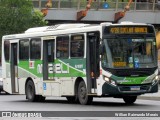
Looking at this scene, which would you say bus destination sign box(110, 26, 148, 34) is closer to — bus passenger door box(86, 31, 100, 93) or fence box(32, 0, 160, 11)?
bus passenger door box(86, 31, 100, 93)

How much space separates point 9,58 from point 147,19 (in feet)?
126

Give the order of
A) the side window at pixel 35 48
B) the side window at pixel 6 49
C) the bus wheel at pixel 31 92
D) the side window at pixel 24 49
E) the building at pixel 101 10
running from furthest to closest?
1. the building at pixel 101 10
2. the side window at pixel 6 49
3. the side window at pixel 24 49
4. the bus wheel at pixel 31 92
5. the side window at pixel 35 48

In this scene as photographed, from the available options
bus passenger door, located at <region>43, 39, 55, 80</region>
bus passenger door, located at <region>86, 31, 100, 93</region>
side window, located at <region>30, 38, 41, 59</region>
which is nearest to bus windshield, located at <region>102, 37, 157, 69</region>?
bus passenger door, located at <region>86, 31, 100, 93</region>

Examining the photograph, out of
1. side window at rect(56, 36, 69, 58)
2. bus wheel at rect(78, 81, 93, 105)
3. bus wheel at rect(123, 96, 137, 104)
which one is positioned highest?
side window at rect(56, 36, 69, 58)

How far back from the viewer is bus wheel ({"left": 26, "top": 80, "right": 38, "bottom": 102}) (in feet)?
93.7

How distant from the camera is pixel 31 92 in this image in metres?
28.8

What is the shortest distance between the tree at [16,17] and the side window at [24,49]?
20968 millimetres

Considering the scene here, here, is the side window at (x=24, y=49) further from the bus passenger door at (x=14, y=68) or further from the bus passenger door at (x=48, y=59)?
the bus passenger door at (x=48, y=59)

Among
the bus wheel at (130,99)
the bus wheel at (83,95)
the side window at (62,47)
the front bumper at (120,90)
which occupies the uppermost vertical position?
the side window at (62,47)

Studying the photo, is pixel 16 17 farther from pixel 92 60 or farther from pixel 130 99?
pixel 92 60

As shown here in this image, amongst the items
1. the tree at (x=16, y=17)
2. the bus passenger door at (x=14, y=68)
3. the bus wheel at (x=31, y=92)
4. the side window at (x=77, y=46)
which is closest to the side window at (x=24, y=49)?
the bus passenger door at (x=14, y=68)

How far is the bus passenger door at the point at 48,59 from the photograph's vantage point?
26812mm

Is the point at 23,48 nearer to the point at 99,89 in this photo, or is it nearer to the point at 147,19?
the point at 99,89

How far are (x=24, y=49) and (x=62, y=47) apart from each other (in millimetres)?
3299
